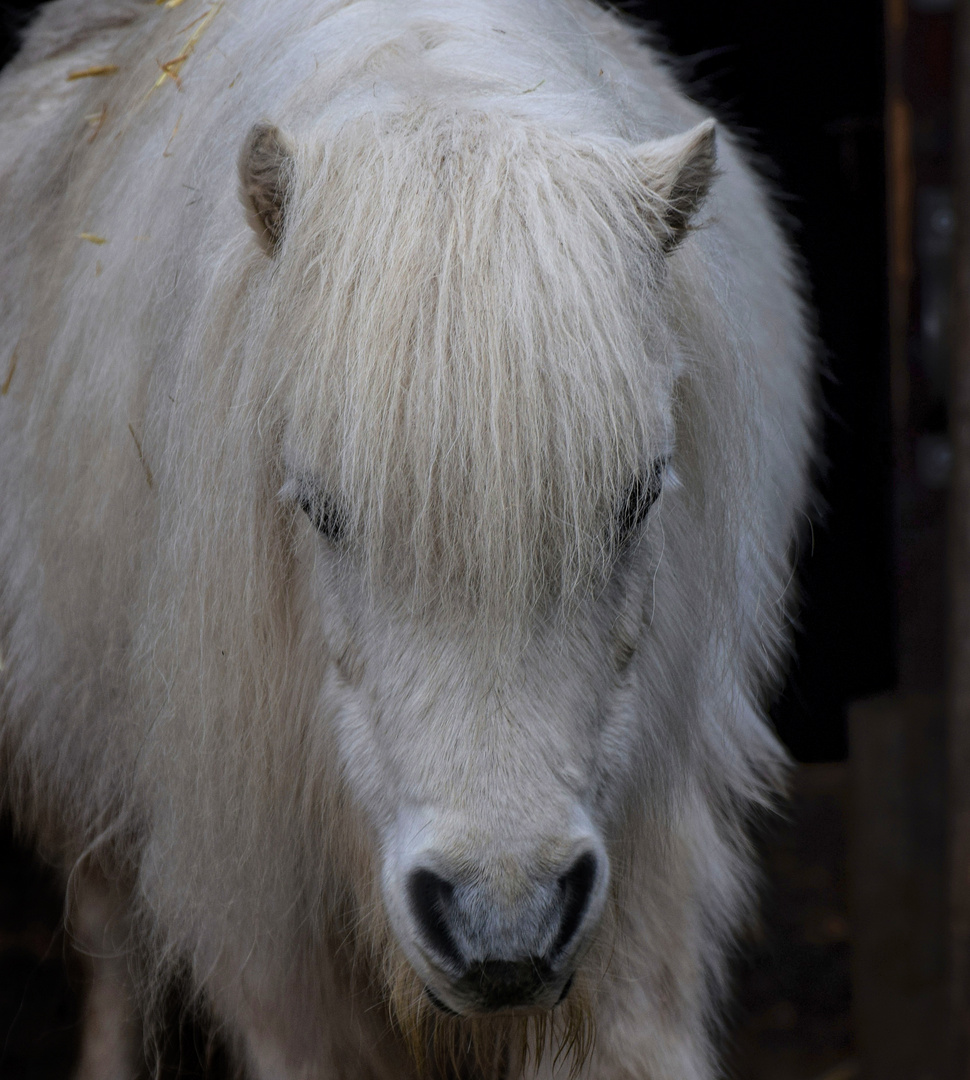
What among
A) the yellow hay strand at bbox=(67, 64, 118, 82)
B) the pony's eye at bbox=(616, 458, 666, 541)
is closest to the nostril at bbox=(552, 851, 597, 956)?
the pony's eye at bbox=(616, 458, 666, 541)

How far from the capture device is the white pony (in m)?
1.30

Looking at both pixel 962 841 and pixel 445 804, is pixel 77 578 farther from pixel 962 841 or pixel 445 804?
pixel 962 841

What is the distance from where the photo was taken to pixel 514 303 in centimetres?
131

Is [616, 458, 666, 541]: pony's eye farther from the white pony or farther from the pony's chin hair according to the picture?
the pony's chin hair

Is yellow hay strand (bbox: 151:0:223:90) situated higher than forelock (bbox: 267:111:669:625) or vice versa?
yellow hay strand (bbox: 151:0:223:90)

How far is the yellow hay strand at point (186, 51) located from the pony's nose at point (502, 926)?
129 cm

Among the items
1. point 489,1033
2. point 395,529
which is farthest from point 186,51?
point 489,1033

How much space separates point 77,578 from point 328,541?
67 centimetres

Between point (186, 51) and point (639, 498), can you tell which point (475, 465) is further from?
point (186, 51)

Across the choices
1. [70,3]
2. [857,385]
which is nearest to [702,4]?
[857,385]

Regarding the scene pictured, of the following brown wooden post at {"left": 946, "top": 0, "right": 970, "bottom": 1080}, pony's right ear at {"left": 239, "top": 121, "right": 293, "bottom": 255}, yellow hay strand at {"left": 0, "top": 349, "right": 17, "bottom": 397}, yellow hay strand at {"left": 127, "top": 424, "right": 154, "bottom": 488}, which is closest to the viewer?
pony's right ear at {"left": 239, "top": 121, "right": 293, "bottom": 255}

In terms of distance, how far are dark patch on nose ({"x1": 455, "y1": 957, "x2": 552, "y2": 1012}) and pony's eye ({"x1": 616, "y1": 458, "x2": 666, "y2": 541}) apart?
1.55 feet

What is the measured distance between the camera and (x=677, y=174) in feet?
4.70

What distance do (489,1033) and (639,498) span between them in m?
0.90
